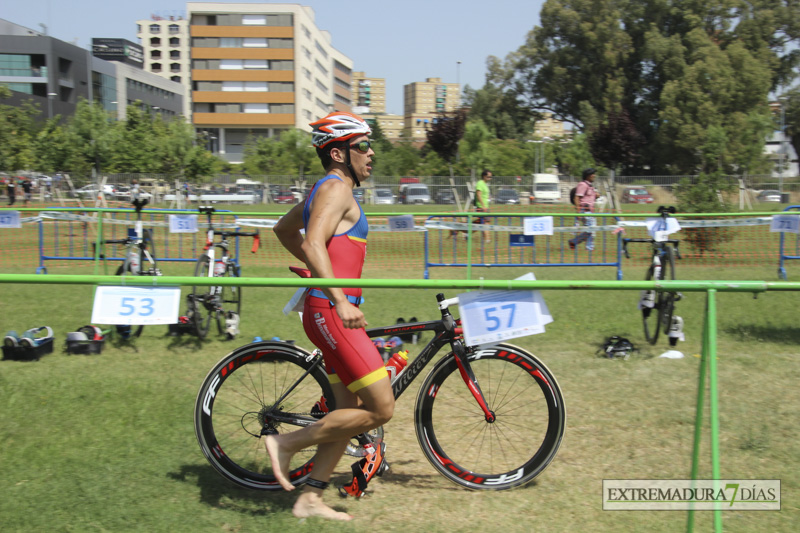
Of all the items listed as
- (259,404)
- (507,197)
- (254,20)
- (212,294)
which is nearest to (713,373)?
(259,404)

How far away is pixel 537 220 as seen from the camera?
12492 mm

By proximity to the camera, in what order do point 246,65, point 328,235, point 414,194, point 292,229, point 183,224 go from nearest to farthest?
point 328,235
point 292,229
point 183,224
point 414,194
point 246,65

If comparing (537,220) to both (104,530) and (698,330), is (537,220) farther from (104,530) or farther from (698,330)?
(104,530)

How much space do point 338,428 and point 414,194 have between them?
36.9 meters

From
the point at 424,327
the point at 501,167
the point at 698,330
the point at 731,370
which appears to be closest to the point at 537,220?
the point at 698,330

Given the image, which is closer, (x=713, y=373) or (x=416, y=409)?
(x=713, y=373)

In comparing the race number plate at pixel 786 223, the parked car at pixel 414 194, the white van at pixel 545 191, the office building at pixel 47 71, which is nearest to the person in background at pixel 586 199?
the race number plate at pixel 786 223

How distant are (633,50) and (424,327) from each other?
70.3 m

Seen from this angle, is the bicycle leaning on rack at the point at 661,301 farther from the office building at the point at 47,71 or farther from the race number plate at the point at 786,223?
the office building at the point at 47,71

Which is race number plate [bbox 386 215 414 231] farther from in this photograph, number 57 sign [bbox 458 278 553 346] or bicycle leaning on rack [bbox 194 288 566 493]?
number 57 sign [bbox 458 278 553 346]

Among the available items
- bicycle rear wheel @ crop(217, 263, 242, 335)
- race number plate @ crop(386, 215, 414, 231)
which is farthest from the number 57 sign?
race number plate @ crop(386, 215, 414, 231)

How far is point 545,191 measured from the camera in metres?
42.0

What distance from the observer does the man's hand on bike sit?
11.1 feet

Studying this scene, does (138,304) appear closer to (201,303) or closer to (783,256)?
(201,303)
